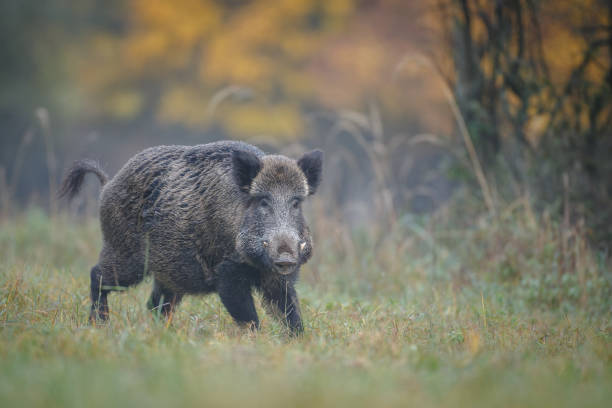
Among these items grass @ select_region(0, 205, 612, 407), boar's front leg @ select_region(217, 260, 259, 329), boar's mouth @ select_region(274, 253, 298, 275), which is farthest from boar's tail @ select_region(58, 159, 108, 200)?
boar's mouth @ select_region(274, 253, 298, 275)

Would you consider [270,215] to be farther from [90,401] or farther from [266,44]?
[266,44]

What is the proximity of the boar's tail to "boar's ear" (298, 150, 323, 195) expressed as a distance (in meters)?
1.89

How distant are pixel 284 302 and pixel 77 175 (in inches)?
92.4

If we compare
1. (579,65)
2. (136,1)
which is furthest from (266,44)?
(579,65)

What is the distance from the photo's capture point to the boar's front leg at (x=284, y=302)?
3.99 metres

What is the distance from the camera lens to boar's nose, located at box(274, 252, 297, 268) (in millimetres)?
3623

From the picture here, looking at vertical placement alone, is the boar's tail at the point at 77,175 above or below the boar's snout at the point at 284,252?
above

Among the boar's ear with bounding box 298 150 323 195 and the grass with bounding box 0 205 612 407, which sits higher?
the boar's ear with bounding box 298 150 323 195

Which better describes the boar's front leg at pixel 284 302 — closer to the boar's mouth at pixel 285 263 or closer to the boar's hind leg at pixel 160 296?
the boar's mouth at pixel 285 263

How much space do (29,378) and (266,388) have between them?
3.09 ft

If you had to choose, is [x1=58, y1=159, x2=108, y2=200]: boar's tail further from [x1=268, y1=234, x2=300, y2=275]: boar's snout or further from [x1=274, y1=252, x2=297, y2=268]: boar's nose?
[x1=274, y1=252, x2=297, y2=268]: boar's nose

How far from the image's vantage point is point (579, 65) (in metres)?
7.24

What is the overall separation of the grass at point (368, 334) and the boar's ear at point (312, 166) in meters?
0.93

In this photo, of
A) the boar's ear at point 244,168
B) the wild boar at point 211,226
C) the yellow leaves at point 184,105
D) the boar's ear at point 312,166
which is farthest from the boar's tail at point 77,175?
the yellow leaves at point 184,105
